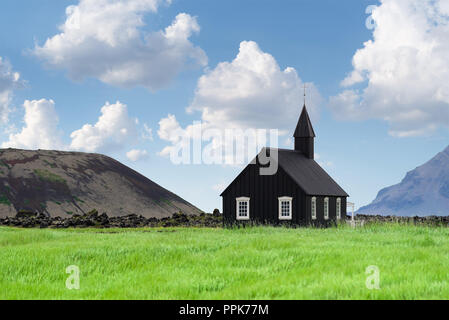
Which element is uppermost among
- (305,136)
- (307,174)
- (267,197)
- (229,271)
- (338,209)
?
(305,136)

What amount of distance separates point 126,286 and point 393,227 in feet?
73.9

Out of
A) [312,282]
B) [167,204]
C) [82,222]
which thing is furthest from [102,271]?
[167,204]

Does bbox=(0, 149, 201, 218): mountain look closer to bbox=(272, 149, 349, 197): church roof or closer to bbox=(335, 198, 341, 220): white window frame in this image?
bbox=(272, 149, 349, 197): church roof

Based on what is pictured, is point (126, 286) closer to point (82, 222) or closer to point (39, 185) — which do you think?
point (82, 222)

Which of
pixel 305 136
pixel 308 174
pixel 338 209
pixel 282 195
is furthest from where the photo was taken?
pixel 305 136

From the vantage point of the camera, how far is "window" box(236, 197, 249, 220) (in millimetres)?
39688

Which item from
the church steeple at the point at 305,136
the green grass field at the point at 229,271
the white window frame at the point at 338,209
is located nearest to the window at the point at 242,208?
the church steeple at the point at 305,136

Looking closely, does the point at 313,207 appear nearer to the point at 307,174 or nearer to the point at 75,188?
the point at 307,174

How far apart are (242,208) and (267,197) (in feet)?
7.63

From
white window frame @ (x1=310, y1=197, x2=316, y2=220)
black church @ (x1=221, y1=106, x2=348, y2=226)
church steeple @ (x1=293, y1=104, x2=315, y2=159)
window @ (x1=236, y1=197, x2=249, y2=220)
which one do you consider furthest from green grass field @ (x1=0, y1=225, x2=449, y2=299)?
church steeple @ (x1=293, y1=104, x2=315, y2=159)

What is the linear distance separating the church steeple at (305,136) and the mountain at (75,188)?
24.9 metres

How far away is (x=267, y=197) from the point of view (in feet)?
128

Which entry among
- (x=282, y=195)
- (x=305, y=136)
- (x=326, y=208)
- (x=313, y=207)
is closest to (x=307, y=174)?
(x=313, y=207)

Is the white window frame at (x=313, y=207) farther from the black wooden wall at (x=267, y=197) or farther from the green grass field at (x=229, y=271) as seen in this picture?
the green grass field at (x=229, y=271)
